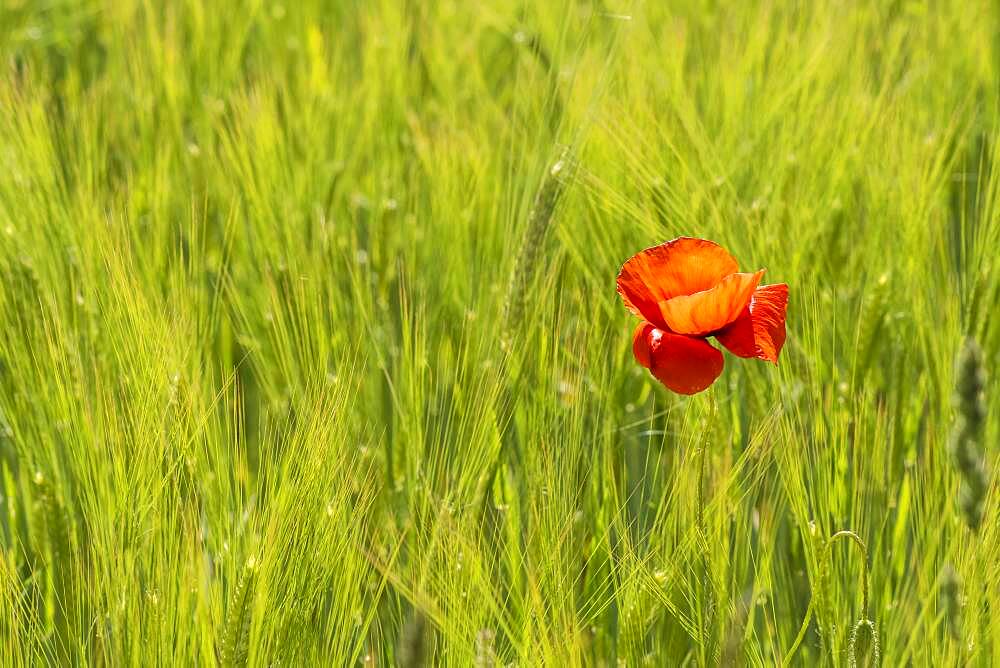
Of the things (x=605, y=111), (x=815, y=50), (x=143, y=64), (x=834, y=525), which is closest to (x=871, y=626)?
(x=834, y=525)

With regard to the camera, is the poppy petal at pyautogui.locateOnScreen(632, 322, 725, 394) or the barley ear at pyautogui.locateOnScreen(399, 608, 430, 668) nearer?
the barley ear at pyautogui.locateOnScreen(399, 608, 430, 668)

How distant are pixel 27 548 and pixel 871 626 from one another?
0.59 m

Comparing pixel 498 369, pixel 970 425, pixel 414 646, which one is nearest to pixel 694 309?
pixel 498 369

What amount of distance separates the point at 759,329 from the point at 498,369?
0.15 meters

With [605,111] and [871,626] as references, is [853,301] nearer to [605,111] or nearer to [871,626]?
[605,111]

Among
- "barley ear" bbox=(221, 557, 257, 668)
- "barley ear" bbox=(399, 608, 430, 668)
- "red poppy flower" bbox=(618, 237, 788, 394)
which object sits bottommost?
"barley ear" bbox=(221, 557, 257, 668)

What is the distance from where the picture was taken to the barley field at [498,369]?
0.69 metres

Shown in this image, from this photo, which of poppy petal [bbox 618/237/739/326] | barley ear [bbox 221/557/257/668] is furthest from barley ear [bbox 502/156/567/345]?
barley ear [bbox 221/557/257/668]

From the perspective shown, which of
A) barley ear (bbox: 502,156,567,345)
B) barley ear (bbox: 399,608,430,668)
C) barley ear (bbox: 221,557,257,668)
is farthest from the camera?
barley ear (bbox: 502,156,567,345)

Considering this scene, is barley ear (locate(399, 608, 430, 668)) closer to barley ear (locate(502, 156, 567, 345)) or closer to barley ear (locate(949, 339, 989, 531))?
barley ear (locate(949, 339, 989, 531))

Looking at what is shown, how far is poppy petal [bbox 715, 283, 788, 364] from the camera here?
0.74 metres

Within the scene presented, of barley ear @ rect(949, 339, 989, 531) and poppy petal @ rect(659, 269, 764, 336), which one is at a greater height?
barley ear @ rect(949, 339, 989, 531)

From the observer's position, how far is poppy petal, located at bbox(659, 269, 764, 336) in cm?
72

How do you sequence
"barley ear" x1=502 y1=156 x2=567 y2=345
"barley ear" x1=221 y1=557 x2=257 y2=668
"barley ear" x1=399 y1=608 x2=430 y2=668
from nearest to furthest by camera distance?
"barley ear" x1=399 y1=608 x2=430 y2=668
"barley ear" x1=221 y1=557 x2=257 y2=668
"barley ear" x1=502 y1=156 x2=567 y2=345
